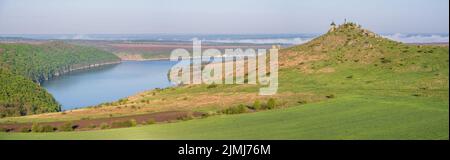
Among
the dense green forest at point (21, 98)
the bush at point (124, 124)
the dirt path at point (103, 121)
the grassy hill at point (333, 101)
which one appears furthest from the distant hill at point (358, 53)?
the dense green forest at point (21, 98)

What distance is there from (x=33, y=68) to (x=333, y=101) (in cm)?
7618

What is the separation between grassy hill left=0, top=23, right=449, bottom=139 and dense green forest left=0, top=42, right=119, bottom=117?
16.5 metres

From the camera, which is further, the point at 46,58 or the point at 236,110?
the point at 46,58

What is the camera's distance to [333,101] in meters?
18.2

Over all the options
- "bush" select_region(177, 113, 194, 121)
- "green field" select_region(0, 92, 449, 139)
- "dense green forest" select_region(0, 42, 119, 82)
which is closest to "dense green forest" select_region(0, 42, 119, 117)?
"dense green forest" select_region(0, 42, 119, 82)

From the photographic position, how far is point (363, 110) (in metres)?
15.4

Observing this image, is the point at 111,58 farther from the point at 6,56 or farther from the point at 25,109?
the point at 25,109

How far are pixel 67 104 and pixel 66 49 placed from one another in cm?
8097

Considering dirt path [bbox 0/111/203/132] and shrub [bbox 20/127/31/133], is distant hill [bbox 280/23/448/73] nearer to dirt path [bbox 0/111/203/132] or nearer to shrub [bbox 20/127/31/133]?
dirt path [bbox 0/111/203/132]

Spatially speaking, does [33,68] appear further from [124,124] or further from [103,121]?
[124,124]

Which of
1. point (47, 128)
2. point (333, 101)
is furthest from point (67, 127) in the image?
point (333, 101)

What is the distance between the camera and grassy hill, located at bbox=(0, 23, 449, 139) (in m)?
12.6

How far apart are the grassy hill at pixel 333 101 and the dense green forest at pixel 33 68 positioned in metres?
16.5
